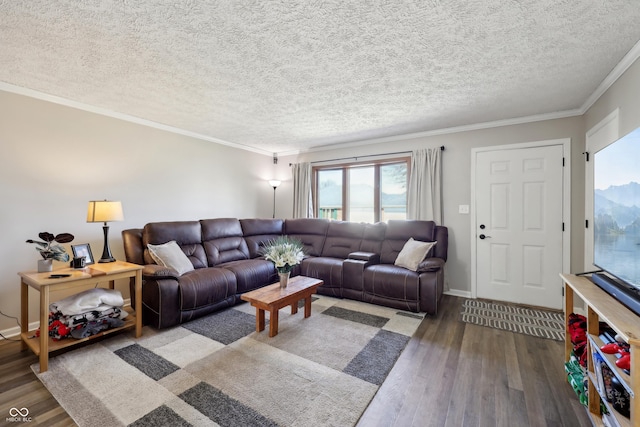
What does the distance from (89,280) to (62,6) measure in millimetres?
1983

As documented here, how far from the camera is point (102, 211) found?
2.69m

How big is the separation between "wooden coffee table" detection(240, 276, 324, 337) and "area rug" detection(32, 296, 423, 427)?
0.37 feet

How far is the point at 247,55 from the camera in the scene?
2.09 m

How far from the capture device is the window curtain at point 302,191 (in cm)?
529

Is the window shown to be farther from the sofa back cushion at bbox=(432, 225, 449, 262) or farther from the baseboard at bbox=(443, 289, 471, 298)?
the baseboard at bbox=(443, 289, 471, 298)

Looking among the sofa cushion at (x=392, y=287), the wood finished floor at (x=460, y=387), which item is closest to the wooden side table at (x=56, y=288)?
the wood finished floor at (x=460, y=387)

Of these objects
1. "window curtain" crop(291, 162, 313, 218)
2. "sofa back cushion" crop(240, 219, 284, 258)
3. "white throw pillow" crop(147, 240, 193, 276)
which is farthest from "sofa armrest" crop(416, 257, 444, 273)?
"white throw pillow" crop(147, 240, 193, 276)

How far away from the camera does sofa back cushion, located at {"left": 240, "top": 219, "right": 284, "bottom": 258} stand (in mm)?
4340

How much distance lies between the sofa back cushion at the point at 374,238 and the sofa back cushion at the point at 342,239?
86mm

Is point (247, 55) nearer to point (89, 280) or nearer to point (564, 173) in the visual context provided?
point (89, 280)

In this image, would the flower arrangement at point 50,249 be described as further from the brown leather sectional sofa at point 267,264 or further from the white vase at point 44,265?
the brown leather sectional sofa at point 267,264

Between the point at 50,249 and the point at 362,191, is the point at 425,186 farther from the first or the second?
the point at 50,249

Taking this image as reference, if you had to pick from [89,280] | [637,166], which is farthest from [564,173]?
[89,280]

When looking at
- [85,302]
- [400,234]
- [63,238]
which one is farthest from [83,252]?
[400,234]
